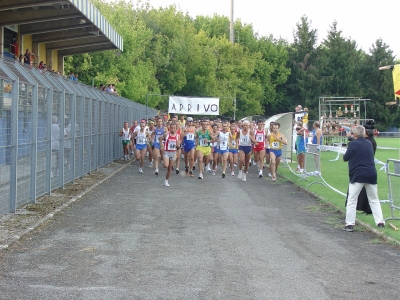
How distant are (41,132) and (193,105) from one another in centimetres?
2389

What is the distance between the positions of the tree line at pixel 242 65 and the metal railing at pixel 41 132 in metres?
26.2

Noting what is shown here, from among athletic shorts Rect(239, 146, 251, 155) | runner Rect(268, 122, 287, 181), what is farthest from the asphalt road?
athletic shorts Rect(239, 146, 251, 155)

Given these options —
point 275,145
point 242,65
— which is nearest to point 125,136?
point 275,145

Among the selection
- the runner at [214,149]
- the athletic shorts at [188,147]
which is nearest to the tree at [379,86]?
the runner at [214,149]

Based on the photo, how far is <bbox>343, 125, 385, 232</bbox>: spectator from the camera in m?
11.8

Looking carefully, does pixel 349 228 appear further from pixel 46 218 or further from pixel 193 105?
pixel 193 105

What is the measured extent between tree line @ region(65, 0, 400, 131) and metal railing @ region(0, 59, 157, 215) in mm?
26210

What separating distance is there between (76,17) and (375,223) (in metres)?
18.0

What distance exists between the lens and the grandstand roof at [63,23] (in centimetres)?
2439

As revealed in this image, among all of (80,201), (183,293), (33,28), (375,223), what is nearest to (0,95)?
(80,201)

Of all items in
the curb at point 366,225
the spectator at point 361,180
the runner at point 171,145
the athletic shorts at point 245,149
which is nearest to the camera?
the curb at point 366,225

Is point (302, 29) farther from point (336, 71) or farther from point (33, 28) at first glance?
point (33, 28)

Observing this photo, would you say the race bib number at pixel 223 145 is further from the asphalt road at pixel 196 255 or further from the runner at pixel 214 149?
the asphalt road at pixel 196 255

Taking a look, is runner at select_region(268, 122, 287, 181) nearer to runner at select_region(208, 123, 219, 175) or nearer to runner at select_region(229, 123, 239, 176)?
runner at select_region(229, 123, 239, 176)
